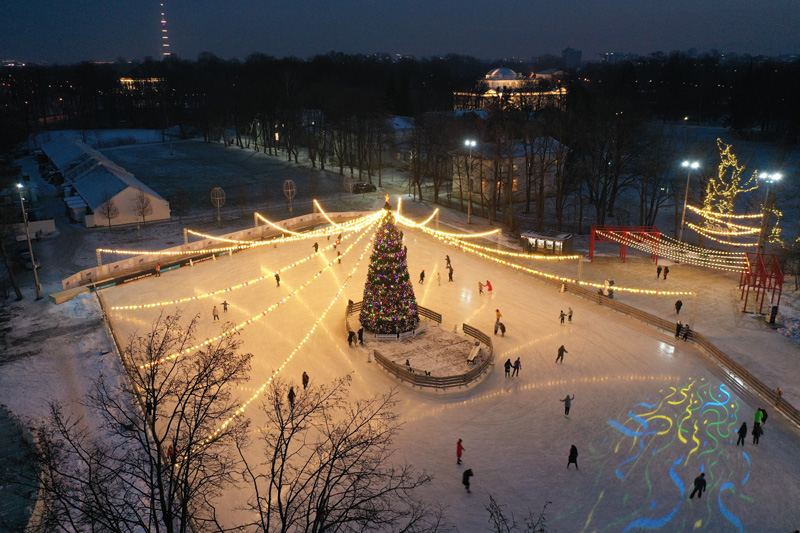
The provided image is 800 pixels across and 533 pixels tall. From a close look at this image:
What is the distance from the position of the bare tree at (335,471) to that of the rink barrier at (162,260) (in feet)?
54.1

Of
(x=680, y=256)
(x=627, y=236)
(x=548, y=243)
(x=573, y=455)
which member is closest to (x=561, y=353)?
(x=573, y=455)

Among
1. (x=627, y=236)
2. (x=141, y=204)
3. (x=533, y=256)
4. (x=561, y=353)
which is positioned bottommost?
(x=561, y=353)

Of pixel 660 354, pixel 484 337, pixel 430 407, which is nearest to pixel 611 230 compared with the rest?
pixel 660 354

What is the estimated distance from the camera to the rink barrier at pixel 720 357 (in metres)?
19.2

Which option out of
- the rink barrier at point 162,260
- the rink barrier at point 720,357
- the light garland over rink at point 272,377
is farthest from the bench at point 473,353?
the rink barrier at point 162,260

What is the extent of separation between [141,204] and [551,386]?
114 ft

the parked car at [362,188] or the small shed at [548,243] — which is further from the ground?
the parked car at [362,188]

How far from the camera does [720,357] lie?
22.5 meters

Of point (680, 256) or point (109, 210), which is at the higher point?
point (109, 210)

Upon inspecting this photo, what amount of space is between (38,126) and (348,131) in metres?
67.5

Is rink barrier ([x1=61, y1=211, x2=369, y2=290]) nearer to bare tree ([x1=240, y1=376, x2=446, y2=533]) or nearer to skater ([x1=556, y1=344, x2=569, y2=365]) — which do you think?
bare tree ([x1=240, y1=376, x2=446, y2=533])

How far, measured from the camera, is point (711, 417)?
19.0 m

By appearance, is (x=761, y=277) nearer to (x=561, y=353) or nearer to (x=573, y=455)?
(x=561, y=353)

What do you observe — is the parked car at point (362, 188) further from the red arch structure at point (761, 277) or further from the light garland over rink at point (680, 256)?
the red arch structure at point (761, 277)
